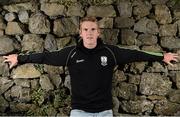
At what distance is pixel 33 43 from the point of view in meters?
6.40

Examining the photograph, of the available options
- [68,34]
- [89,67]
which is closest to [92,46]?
[89,67]

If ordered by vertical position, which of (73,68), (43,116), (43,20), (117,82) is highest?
(43,20)

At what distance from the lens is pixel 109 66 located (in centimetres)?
507

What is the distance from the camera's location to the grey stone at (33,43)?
252 inches

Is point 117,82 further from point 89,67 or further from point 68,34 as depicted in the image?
point 89,67

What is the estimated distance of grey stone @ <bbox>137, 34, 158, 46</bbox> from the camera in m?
6.31

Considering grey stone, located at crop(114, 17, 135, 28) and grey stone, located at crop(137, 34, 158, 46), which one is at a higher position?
grey stone, located at crop(114, 17, 135, 28)

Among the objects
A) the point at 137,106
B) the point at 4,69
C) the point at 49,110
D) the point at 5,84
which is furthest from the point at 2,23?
the point at 137,106

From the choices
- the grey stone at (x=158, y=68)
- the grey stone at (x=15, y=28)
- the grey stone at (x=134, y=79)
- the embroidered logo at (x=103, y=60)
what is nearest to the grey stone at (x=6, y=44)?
the grey stone at (x=15, y=28)

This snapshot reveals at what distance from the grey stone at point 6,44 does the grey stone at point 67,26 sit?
2.33ft

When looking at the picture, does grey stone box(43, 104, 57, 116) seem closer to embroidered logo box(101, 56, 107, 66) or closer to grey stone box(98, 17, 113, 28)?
grey stone box(98, 17, 113, 28)

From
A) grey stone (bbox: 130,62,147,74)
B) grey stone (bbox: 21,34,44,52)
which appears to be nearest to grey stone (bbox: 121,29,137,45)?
grey stone (bbox: 130,62,147,74)

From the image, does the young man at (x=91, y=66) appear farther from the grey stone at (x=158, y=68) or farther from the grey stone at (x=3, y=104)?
the grey stone at (x=3, y=104)

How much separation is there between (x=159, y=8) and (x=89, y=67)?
6.08ft
